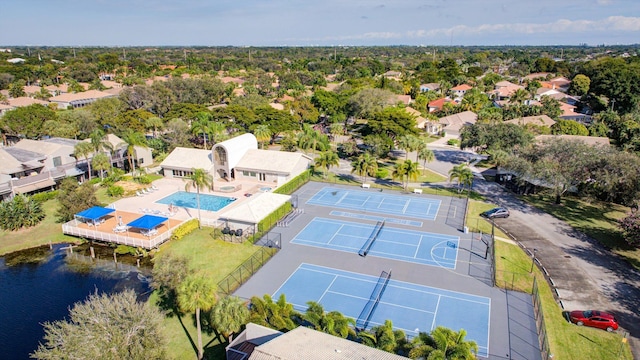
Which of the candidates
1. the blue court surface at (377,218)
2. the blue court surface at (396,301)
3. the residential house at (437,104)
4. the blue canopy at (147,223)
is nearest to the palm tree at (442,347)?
the blue court surface at (396,301)

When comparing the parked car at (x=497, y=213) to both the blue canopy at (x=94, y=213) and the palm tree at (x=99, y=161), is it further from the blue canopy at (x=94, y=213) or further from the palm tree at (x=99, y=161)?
the palm tree at (x=99, y=161)

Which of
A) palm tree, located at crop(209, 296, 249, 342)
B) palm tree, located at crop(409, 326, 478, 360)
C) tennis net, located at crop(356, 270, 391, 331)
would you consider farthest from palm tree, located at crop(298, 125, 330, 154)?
palm tree, located at crop(409, 326, 478, 360)

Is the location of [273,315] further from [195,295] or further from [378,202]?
[378,202]

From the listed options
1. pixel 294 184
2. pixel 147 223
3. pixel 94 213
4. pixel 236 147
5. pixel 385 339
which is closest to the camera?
pixel 385 339

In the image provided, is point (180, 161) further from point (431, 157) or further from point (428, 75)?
point (428, 75)

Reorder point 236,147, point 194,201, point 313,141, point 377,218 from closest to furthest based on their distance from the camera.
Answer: point 377,218 → point 194,201 → point 236,147 → point 313,141

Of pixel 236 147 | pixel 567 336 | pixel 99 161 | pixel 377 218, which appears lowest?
pixel 567 336

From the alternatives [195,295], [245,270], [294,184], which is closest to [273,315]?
[195,295]
